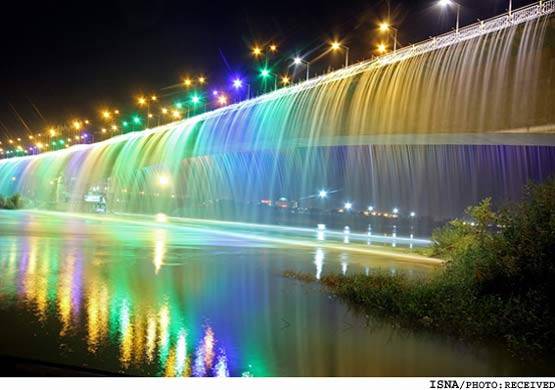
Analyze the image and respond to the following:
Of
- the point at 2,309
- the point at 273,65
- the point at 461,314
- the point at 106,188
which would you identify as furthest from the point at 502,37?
the point at 106,188

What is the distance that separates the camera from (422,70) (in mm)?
25047

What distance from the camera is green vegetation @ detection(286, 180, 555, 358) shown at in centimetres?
730

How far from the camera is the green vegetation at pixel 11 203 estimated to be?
149ft

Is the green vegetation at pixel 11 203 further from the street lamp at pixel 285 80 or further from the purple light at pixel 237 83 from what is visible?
the street lamp at pixel 285 80

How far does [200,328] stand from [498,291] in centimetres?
532

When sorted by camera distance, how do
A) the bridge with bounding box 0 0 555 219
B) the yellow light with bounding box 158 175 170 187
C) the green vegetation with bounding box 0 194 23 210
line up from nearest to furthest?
the bridge with bounding box 0 0 555 219, the green vegetation with bounding box 0 194 23 210, the yellow light with bounding box 158 175 170 187

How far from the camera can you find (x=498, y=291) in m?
8.77

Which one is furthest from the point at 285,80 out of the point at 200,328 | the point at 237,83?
the point at 200,328

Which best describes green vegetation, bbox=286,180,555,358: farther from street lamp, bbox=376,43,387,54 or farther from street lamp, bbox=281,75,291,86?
street lamp, bbox=281,75,291,86

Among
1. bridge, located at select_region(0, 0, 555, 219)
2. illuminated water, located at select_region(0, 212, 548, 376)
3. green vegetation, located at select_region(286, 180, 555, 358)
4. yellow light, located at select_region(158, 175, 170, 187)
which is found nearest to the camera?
illuminated water, located at select_region(0, 212, 548, 376)

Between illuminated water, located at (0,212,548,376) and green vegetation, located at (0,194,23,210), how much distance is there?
1476 inches

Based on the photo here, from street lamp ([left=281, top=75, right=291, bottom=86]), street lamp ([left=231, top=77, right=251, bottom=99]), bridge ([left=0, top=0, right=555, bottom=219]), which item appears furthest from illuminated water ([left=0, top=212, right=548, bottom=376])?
street lamp ([left=231, top=77, right=251, bottom=99])

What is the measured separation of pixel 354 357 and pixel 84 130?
10134 cm

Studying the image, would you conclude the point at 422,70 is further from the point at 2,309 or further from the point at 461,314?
the point at 2,309
